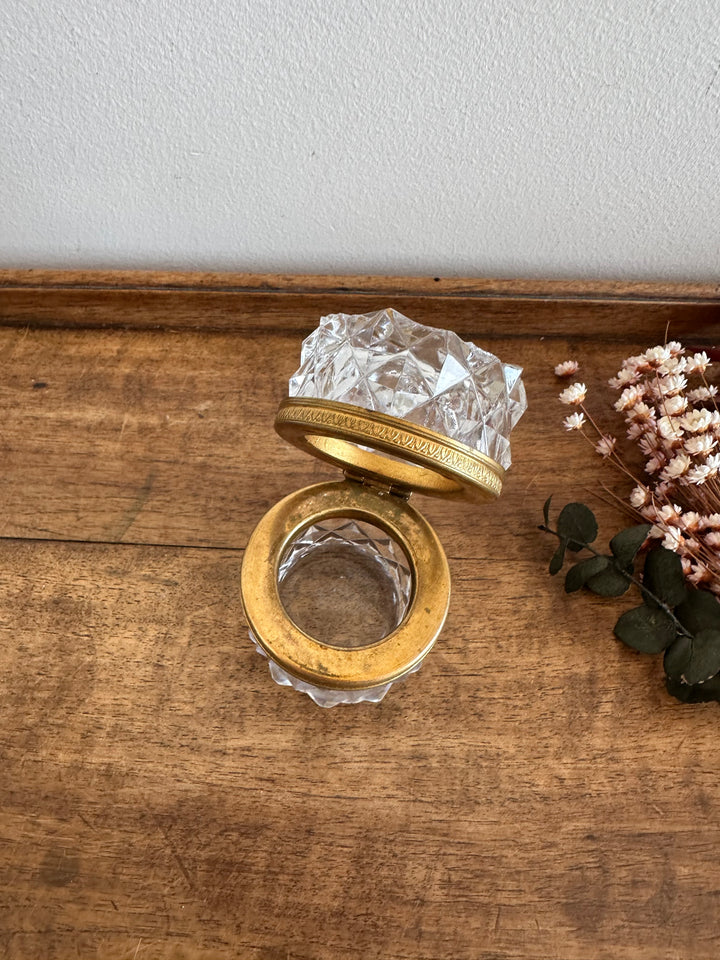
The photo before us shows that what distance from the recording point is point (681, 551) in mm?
603

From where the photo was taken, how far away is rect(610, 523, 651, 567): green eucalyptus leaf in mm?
594

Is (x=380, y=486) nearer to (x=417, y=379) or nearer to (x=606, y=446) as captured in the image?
(x=417, y=379)

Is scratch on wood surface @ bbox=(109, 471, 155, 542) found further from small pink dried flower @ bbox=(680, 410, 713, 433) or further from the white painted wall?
small pink dried flower @ bbox=(680, 410, 713, 433)

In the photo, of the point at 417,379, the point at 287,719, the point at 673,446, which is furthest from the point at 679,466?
the point at 287,719

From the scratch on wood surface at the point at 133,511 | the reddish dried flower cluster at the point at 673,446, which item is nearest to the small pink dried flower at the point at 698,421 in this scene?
the reddish dried flower cluster at the point at 673,446

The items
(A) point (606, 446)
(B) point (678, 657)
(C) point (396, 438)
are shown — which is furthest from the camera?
(A) point (606, 446)

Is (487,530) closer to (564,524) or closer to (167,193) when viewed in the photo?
(564,524)

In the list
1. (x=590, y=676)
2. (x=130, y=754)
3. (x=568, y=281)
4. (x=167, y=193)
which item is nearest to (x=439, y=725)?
(x=590, y=676)

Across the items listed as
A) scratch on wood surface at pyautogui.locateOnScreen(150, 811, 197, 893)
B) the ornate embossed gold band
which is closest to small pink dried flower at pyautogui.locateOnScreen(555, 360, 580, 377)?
the ornate embossed gold band

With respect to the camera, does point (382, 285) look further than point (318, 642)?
Yes

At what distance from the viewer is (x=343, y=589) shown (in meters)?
0.62

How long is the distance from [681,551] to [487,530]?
168 millimetres

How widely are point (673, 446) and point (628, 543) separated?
0.35 feet

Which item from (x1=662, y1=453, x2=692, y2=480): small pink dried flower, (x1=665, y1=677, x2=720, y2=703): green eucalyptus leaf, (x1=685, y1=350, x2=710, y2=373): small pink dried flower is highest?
(x1=685, y1=350, x2=710, y2=373): small pink dried flower
